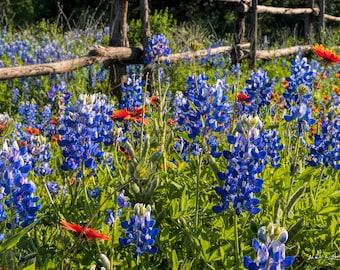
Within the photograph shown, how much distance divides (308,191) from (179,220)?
0.59 metres

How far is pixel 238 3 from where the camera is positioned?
7.74m

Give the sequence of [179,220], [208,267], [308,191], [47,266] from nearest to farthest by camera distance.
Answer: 1. [47,266]
2. [208,267]
3. [179,220]
4. [308,191]

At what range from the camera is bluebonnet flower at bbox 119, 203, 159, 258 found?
1553mm

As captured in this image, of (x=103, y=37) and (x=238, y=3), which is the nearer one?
(x=238, y=3)

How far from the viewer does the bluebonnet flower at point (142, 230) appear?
61.1 inches

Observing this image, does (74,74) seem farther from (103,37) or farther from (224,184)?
(224,184)

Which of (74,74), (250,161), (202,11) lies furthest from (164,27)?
(202,11)

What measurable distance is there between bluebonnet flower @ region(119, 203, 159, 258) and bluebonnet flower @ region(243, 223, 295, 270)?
456 mm

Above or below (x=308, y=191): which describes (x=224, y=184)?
above

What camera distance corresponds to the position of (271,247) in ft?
3.74

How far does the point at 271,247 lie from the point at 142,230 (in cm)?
52

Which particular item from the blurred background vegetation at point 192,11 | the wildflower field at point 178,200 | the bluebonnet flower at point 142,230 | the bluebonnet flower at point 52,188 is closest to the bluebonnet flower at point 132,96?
the wildflower field at point 178,200

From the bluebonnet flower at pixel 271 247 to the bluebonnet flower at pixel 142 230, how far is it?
1.50ft

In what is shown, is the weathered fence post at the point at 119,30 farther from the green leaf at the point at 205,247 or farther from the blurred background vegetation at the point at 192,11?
the blurred background vegetation at the point at 192,11
